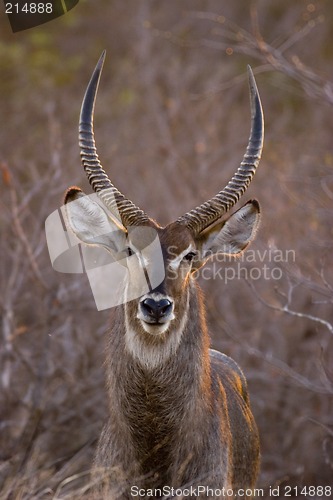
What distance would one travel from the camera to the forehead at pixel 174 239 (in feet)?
22.3

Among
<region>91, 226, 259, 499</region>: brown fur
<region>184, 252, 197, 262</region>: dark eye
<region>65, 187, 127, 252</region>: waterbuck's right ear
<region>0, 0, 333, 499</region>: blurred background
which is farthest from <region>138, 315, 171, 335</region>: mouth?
<region>0, 0, 333, 499</region>: blurred background

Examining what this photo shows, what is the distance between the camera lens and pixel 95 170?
23.3 feet

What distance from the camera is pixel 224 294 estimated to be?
492 inches

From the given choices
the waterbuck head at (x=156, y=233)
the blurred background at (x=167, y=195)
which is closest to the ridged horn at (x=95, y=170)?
the waterbuck head at (x=156, y=233)

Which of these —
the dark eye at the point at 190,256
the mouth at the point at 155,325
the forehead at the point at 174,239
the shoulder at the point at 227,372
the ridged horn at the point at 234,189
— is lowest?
the shoulder at the point at 227,372

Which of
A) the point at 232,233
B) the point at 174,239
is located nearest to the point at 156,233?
the point at 174,239

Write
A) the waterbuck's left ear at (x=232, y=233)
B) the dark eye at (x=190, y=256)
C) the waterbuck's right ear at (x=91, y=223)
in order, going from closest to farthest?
the dark eye at (x=190, y=256) → the waterbuck's right ear at (x=91, y=223) → the waterbuck's left ear at (x=232, y=233)

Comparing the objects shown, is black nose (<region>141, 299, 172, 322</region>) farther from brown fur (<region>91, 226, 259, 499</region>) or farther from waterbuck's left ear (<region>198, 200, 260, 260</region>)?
waterbuck's left ear (<region>198, 200, 260, 260</region>)

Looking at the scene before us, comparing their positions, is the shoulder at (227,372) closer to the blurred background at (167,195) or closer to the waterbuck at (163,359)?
the blurred background at (167,195)

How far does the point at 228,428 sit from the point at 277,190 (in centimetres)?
743

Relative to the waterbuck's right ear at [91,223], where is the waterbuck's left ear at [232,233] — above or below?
below

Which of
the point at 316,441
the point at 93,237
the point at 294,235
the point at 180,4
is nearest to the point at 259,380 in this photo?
the point at 316,441

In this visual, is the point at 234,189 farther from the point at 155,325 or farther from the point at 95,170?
the point at 155,325

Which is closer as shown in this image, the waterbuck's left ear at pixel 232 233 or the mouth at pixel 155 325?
the mouth at pixel 155 325
